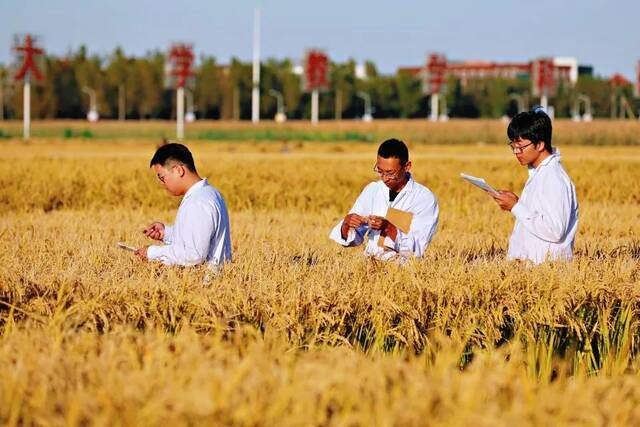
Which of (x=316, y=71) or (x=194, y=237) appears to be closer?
(x=194, y=237)

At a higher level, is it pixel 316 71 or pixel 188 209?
pixel 316 71

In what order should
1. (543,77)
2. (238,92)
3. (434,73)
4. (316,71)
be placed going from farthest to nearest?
(238,92)
(316,71)
(434,73)
(543,77)

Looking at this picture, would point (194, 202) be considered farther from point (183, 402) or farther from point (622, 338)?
point (183, 402)

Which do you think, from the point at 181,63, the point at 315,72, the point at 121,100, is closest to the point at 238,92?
the point at 121,100

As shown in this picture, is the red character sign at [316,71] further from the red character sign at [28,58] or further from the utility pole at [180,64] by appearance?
the red character sign at [28,58]

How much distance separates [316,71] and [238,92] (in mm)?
16262

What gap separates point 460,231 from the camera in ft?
42.0

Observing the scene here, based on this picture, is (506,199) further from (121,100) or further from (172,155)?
(121,100)

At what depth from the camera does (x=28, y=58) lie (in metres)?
56.1

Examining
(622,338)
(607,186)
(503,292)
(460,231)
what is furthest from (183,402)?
(607,186)

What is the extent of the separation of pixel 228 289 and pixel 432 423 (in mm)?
2800

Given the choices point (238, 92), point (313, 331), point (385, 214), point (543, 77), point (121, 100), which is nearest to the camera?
point (313, 331)

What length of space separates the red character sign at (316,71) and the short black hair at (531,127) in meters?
83.8

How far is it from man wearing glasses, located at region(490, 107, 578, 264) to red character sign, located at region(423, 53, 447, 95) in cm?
7976
